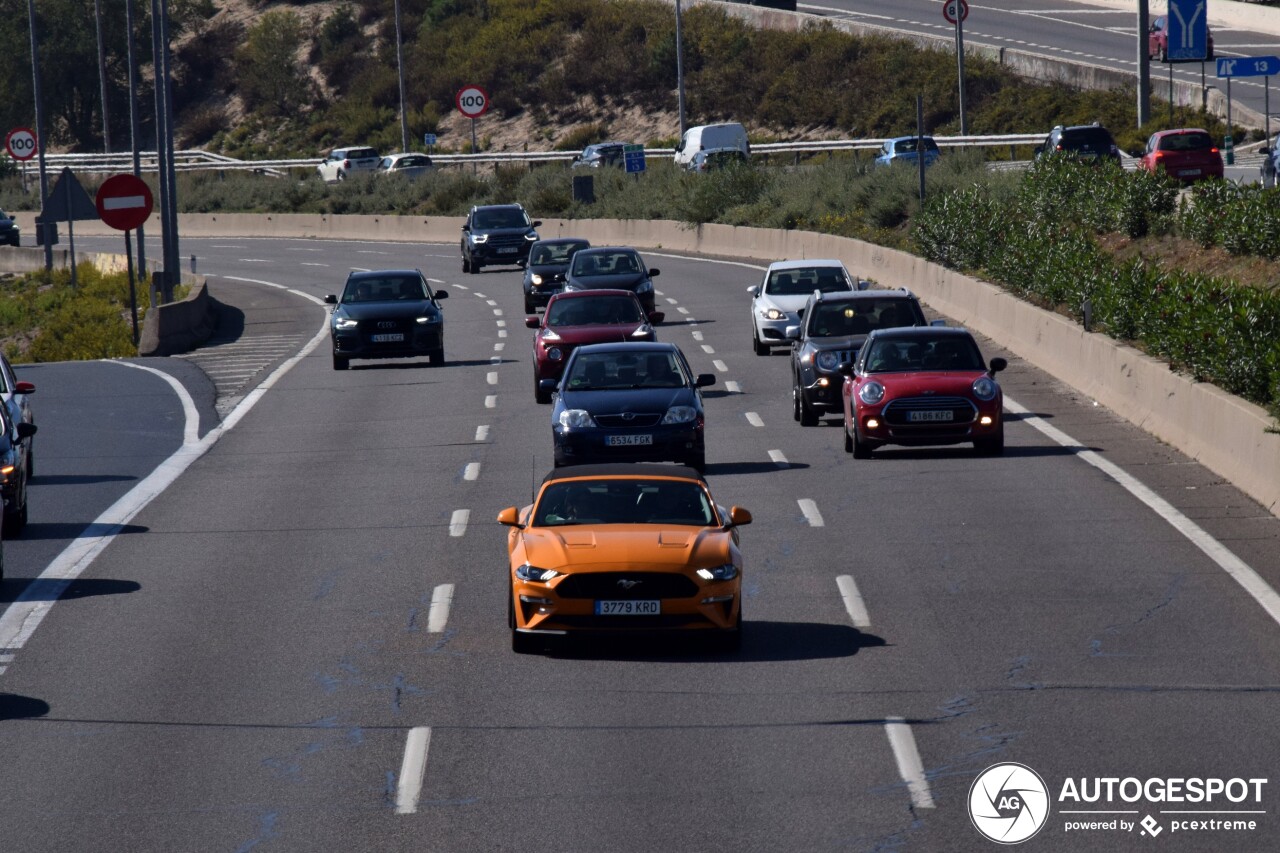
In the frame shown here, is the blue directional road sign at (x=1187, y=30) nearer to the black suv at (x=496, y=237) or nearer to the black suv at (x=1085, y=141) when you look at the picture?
the black suv at (x=1085, y=141)

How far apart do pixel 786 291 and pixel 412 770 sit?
81.2ft

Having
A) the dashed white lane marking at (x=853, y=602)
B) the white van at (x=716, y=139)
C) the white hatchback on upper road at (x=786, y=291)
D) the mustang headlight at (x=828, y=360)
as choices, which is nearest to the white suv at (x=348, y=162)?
the white van at (x=716, y=139)

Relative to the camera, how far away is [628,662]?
12953 mm

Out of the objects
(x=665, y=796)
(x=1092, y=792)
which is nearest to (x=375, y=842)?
(x=665, y=796)

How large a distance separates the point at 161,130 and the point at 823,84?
47075 millimetres

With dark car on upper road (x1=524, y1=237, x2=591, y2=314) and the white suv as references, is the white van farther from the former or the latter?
dark car on upper road (x1=524, y1=237, x2=591, y2=314)

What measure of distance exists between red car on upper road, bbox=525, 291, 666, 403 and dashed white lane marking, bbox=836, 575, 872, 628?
43.3 feet

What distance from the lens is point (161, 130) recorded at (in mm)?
45906

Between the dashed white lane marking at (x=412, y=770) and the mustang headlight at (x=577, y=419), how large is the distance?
9923mm

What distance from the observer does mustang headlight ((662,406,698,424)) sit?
20.9 meters

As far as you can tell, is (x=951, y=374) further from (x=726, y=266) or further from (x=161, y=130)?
(x=726, y=266)

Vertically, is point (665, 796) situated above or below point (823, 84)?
below

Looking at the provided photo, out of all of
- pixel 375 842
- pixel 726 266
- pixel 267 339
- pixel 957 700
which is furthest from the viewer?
pixel 726 266

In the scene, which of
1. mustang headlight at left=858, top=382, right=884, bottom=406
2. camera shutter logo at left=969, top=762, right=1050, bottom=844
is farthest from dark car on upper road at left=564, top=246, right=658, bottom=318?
camera shutter logo at left=969, top=762, right=1050, bottom=844
